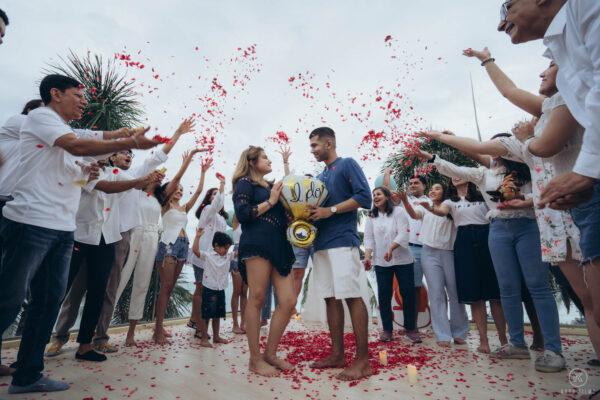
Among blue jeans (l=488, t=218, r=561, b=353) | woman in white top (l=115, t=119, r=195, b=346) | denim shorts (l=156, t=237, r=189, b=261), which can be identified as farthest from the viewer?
denim shorts (l=156, t=237, r=189, b=261)

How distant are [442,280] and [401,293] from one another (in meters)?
0.54

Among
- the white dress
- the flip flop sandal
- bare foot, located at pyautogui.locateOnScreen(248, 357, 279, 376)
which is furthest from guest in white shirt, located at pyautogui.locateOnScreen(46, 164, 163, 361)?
the flip flop sandal

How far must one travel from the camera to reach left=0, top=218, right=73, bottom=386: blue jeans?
1.85 m

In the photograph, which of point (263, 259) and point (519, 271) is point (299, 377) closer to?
point (263, 259)

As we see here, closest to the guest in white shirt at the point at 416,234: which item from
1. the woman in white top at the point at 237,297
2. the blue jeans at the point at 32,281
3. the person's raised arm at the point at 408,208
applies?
the person's raised arm at the point at 408,208

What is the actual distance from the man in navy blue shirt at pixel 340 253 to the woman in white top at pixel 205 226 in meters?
1.97

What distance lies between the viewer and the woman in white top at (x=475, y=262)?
3326 mm

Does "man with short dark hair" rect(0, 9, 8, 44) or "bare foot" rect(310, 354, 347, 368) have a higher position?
"man with short dark hair" rect(0, 9, 8, 44)

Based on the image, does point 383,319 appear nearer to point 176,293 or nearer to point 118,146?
point 118,146

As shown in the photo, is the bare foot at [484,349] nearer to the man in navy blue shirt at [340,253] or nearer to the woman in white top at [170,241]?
the man in navy blue shirt at [340,253]

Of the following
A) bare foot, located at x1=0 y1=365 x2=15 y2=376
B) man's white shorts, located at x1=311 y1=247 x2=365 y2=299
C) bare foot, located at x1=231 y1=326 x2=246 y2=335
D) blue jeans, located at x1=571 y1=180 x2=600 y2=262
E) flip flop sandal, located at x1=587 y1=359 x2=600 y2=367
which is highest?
blue jeans, located at x1=571 y1=180 x2=600 y2=262

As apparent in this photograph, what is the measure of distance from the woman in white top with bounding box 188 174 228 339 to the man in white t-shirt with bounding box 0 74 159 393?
204 centimetres

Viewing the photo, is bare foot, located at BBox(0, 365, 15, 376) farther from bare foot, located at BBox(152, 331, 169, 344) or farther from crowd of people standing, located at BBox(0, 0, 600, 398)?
bare foot, located at BBox(152, 331, 169, 344)

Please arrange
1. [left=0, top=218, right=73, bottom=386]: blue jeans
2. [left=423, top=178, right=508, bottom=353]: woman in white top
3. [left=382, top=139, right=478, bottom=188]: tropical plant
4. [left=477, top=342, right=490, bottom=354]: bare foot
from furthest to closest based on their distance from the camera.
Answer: [left=382, top=139, right=478, bottom=188]: tropical plant → [left=423, top=178, right=508, bottom=353]: woman in white top → [left=477, top=342, right=490, bottom=354]: bare foot → [left=0, top=218, right=73, bottom=386]: blue jeans
